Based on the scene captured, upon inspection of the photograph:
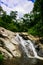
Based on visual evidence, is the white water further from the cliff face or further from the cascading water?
the cliff face

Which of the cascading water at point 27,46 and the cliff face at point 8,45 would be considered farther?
the cascading water at point 27,46

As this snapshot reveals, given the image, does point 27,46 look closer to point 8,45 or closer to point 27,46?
point 27,46

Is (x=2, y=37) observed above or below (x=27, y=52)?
above

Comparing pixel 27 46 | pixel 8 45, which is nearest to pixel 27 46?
pixel 27 46

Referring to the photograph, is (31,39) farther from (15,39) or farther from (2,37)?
(2,37)

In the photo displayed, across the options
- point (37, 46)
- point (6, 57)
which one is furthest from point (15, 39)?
point (6, 57)

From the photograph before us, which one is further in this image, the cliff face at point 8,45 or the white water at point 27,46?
the white water at point 27,46

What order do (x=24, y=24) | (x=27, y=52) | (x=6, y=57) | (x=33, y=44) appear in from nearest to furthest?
1. (x=6, y=57)
2. (x=27, y=52)
3. (x=33, y=44)
4. (x=24, y=24)

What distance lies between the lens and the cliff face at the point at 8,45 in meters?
29.2

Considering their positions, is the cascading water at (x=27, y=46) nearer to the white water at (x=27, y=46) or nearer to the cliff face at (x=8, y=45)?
the white water at (x=27, y=46)

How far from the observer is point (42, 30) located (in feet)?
116

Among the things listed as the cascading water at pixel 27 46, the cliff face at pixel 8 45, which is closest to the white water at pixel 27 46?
the cascading water at pixel 27 46

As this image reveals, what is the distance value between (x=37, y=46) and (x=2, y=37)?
530 centimetres

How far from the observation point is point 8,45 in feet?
103
